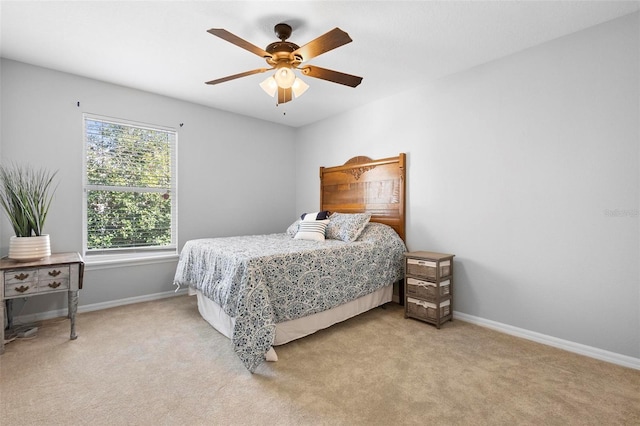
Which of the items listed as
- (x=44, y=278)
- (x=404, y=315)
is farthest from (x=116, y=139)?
(x=404, y=315)

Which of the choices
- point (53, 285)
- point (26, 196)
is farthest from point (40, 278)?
point (26, 196)

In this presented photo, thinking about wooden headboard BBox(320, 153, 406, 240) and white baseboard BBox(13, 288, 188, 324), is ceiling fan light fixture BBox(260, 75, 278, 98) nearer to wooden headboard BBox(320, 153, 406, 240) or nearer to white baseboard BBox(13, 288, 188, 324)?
wooden headboard BBox(320, 153, 406, 240)

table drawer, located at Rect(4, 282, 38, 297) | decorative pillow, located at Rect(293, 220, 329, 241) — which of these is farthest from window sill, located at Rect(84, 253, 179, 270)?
decorative pillow, located at Rect(293, 220, 329, 241)

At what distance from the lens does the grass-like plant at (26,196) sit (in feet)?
8.72

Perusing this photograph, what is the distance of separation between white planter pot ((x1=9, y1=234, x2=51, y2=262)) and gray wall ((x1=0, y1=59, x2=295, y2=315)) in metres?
0.48

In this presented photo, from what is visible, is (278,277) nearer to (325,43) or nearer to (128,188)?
(325,43)

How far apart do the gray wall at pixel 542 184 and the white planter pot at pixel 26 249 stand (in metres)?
3.70

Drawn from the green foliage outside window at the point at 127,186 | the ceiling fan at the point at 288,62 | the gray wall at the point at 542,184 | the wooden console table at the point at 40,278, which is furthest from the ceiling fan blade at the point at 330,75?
the wooden console table at the point at 40,278

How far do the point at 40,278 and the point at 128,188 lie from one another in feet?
4.63

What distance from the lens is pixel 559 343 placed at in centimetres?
247

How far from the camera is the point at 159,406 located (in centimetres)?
172

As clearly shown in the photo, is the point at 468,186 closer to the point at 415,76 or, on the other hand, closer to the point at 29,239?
the point at 415,76

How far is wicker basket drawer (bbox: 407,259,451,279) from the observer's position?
288 cm

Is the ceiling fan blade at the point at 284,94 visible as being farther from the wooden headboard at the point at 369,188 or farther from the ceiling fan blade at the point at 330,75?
the wooden headboard at the point at 369,188
